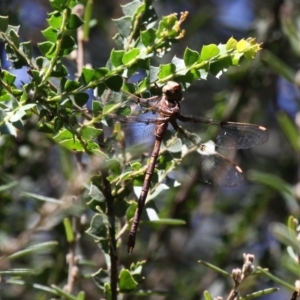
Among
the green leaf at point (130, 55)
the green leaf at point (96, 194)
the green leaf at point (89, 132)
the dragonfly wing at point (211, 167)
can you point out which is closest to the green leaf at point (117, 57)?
the green leaf at point (130, 55)

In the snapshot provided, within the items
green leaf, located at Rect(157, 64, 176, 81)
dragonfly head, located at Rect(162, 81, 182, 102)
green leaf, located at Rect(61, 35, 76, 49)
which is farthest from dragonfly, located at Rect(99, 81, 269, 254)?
green leaf, located at Rect(61, 35, 76, 49)

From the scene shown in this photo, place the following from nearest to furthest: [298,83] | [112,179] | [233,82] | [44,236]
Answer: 1. [112,179]
2. [298,83]
3. [233,82]
4. [44,236]

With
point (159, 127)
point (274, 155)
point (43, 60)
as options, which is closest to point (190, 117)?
point (159, 127)

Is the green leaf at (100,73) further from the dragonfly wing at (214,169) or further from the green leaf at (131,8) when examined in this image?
the dragonfly wing at (214,169)

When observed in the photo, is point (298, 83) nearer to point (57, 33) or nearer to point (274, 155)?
point (57, 33)

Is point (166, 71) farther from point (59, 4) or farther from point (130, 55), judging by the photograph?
point (59, 4)
